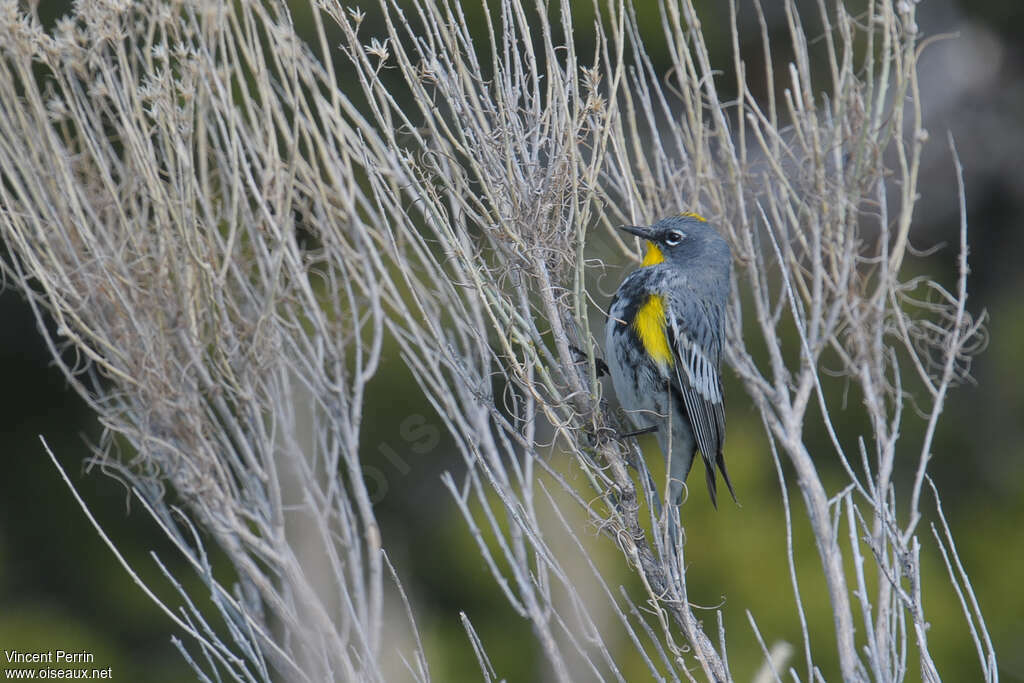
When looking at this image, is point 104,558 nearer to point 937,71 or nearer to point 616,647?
point 616,647

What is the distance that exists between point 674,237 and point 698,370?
1.47ft

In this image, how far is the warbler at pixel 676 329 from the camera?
3367 mm

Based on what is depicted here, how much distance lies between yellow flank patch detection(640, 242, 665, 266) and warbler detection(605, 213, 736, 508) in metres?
0.03

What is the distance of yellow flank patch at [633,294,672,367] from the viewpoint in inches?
133

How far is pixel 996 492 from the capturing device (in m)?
6.99

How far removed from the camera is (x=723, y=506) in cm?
587

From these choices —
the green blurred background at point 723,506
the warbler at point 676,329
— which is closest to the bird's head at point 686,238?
the warbler at point 676,329

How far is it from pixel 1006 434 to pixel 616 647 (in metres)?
3.43

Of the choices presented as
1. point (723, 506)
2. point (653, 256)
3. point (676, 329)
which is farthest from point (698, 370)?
point (723, 506)

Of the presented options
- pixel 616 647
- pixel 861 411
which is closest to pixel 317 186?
pixel 616 647

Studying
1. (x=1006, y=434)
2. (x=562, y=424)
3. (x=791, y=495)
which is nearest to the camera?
(x=562, y=424)

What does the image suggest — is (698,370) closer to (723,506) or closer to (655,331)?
(655,331)

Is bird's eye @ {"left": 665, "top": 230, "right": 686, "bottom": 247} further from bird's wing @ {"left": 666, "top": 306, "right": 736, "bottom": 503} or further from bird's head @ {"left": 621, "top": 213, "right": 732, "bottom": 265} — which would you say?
bird's wing @ {"left": 666, "top": 306, "right": 736, "bottom": 503}

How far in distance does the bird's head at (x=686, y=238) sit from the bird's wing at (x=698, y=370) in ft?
0.59
